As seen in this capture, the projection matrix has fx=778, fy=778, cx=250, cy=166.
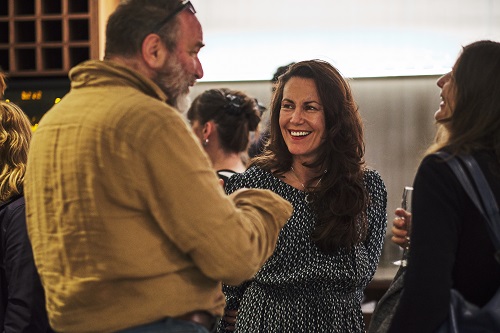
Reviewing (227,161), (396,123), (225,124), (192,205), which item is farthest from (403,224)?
(396,123)

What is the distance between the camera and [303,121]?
2312 mm

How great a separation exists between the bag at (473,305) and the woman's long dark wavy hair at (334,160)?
642mm

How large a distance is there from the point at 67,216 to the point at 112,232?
0.11 m

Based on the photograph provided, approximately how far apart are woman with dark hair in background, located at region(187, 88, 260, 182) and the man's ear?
1.66 metres

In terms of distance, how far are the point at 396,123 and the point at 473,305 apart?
2.81 m

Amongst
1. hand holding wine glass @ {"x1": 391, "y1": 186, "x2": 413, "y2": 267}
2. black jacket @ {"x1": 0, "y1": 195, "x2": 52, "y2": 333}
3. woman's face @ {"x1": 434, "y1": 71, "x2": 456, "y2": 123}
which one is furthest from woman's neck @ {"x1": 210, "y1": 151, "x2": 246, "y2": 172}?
woman's face @ {"x1": 434, "y1": 71, "x2": 456, "y2": 123}

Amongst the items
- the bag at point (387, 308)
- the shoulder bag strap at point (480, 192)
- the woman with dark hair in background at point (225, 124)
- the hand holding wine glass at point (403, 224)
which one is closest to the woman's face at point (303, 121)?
the hand holding wine glass at point (403, 224)

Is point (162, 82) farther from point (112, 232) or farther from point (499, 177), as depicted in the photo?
point (499, 177)

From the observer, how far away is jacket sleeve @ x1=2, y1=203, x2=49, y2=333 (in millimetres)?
2158

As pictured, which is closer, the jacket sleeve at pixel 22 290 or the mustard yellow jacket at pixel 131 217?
the mustard yellow jacket at pixel 131 217

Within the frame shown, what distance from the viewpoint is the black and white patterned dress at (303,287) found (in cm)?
218

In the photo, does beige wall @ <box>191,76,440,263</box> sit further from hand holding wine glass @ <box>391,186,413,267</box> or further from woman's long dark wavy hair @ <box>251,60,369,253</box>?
hand holding wine glass @ <box>391,186,413,267</box>

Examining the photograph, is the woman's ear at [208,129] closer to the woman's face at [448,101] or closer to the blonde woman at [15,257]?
the blonde woman at [15,257]

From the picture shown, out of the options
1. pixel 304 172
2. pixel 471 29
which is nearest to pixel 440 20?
pixel 471 29
